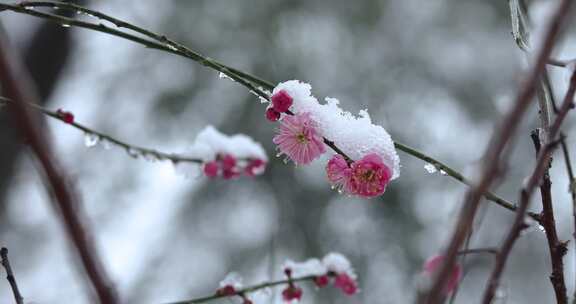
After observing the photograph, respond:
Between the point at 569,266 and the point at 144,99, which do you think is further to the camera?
the point at 144,99

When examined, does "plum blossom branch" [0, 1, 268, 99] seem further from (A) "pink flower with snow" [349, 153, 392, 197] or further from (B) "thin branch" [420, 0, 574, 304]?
(B) "thin branch" [420, 0, 574, 304]

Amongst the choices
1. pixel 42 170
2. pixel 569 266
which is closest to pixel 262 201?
pixel 569 266

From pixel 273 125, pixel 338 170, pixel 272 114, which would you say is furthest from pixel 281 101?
pixel 273 125

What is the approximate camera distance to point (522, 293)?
202 inches

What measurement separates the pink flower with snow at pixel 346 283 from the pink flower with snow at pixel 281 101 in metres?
0.42

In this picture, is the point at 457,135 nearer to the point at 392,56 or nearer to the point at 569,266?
the point at 392,56

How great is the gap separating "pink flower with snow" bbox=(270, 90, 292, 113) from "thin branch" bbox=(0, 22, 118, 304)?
624 millimetres

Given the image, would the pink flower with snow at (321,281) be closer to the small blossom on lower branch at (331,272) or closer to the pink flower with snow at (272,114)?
the small blossom on lower branch at (331,272)

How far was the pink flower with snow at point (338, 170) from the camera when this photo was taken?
3.31ft

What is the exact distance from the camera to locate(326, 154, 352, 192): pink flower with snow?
1010 millimetres

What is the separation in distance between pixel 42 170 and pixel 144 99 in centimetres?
488

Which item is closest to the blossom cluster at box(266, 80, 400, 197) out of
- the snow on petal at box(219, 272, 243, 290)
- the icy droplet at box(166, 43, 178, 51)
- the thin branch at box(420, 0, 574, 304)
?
the icy droplet at box(166, 43, 178, 51)

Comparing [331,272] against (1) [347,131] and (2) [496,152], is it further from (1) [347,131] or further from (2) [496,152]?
(2) [496,152]

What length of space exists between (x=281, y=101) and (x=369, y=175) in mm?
164
